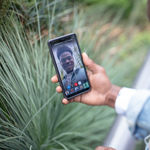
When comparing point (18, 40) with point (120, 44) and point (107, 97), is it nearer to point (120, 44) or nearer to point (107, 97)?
point (107, 97)

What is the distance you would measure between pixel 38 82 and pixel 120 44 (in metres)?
1.75

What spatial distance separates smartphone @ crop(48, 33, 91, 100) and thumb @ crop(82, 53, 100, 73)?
0.02m

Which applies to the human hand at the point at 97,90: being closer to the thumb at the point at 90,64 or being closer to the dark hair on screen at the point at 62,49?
the thumb at the point at 90,64

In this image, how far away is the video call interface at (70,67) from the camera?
1.18m

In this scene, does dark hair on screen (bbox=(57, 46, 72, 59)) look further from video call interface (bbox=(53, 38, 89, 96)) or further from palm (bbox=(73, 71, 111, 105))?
palm (bbox=(73, 71, 111, 105))

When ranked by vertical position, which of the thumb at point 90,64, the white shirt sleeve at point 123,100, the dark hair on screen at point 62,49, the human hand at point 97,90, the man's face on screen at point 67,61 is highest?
the dark hair on screen at point 62,49

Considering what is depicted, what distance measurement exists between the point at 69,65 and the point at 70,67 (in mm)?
12

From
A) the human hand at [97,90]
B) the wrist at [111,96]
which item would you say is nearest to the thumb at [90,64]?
the human hand at [97,90]

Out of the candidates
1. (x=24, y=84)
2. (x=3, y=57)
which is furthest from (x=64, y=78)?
(x=3, y=57)

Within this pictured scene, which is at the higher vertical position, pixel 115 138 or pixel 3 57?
pixel 3 57

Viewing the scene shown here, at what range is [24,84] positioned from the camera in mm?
1132

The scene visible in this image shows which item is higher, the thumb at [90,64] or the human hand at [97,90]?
the thumb at [90,64]

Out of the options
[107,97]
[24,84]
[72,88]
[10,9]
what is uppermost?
[10,9]

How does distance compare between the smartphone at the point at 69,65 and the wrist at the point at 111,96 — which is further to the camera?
the wrist at the point at 111,96
